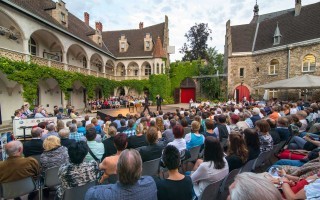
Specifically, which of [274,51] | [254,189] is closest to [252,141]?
[254,189]

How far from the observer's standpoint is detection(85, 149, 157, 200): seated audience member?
191 cm

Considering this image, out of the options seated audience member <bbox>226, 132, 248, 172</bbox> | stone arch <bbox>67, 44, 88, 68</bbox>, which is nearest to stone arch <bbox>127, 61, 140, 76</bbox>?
stone arch <bbox>67, 44, 88, 68</bbox>

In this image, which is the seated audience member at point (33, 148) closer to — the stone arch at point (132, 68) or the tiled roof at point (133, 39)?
the tiled roof at point (133, 39)

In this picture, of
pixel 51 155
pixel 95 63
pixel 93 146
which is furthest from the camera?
pixel 95 63

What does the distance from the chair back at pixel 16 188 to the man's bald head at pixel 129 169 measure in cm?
229

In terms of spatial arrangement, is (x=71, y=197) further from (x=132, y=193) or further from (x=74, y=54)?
(x=74, y=54)

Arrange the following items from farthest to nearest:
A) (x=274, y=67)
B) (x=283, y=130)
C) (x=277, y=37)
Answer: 1. (x=277, y=37)
2. (x=274, y=67)
3. (x=283, y=130)

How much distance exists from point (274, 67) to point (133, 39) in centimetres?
2197

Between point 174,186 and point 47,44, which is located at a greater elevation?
point 47,44

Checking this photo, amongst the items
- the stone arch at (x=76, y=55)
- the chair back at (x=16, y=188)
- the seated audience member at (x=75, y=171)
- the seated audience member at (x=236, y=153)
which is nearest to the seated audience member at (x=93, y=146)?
the chair back at (x=16, y=188)

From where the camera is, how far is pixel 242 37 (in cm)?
2686

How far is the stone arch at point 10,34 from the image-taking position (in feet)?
41.9

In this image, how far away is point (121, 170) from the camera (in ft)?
6.40

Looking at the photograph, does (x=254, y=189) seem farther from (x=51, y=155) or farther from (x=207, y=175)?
(x=51, y=155)
